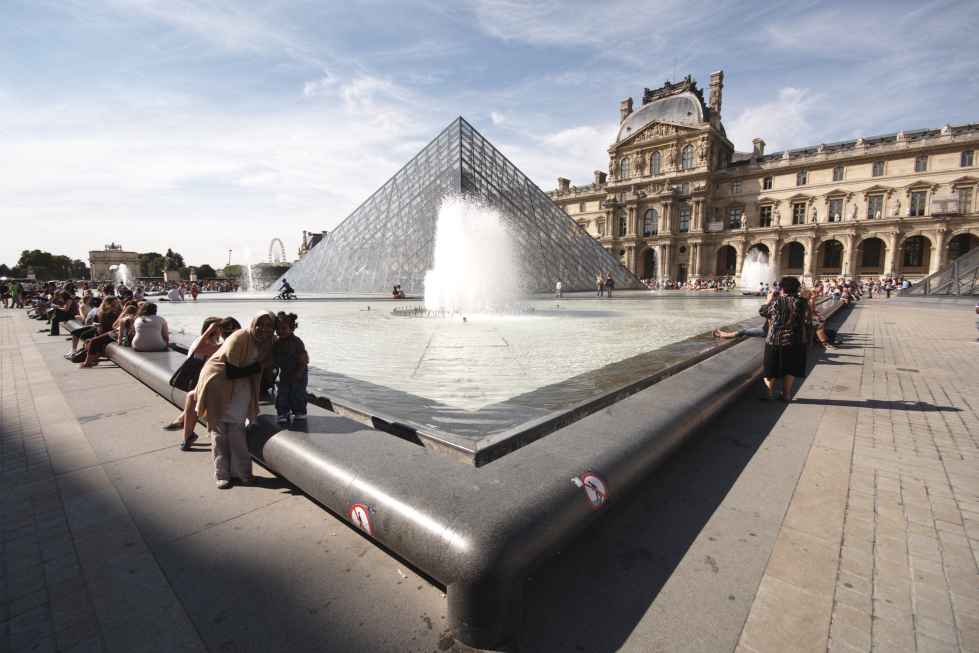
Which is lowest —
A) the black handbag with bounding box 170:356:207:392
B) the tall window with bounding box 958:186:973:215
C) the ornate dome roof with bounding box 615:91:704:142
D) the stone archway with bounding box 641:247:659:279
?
the black handbag with bounding box 170:356:207:392

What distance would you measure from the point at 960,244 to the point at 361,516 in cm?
4811

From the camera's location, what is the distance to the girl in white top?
15.5ft

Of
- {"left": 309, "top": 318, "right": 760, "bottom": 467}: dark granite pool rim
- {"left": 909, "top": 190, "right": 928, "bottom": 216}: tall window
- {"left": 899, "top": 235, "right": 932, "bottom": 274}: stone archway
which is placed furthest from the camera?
{"left": 899, "top": 235, "right": 932, "bottom": 274}: stone archway

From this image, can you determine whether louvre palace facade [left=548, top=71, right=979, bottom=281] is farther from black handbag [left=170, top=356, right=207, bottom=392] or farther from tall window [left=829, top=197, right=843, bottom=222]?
black handbag [left=170, top=356, right=207, bottom=392]

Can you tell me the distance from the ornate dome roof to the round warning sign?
1892 inches

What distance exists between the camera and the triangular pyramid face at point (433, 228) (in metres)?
Result: 19.0

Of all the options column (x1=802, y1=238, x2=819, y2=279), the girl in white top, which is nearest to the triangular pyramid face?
the girl in white top

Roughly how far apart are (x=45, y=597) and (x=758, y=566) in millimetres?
2589

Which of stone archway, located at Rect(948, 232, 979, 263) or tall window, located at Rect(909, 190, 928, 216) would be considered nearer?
stone archway, located at Rect(948, 232, 979, 263)

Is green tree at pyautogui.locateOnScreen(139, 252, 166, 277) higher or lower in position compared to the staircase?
higher

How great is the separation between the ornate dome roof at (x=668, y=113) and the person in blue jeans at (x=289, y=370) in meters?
47.4

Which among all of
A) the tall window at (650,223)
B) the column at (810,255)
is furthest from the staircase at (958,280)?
the tall window at (650,223)

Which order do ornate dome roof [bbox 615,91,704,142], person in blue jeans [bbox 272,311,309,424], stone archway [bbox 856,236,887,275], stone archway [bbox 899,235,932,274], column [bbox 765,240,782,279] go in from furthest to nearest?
ornate dome roof [bbox 615,91,704,142], column [bbox 765,240,782,279], stone archway [bbox 856,236,887,275], stone archway [bbox 899,235,932,274], person in blue jeans [bbox 272,311,309,424]

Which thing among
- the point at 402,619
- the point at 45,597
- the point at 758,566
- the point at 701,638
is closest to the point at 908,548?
the point at 758,566
